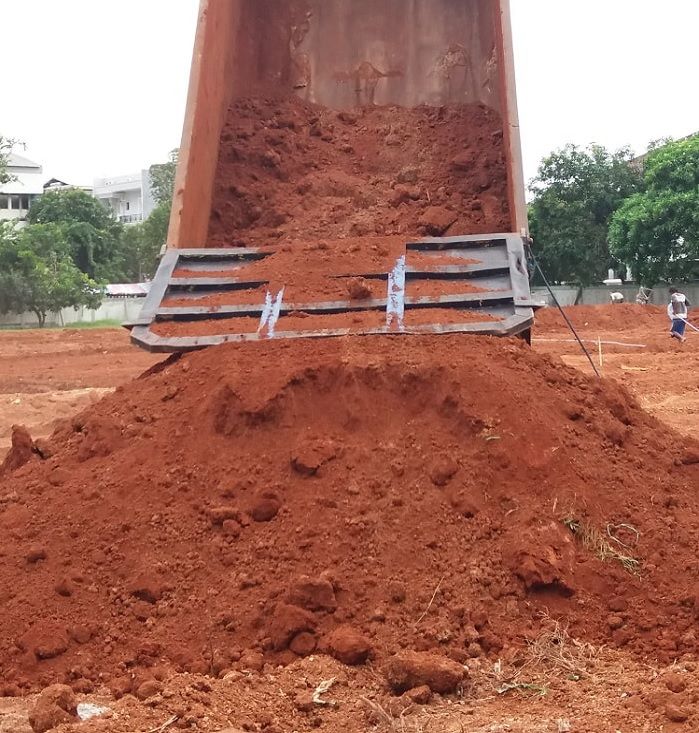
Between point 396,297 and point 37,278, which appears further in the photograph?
point 37,278

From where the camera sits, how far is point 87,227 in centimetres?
4350

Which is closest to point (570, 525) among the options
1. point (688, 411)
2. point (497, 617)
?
point (497, 617)

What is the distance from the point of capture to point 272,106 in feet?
23.0

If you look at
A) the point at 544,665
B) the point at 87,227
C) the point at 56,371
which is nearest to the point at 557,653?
the point at 544,665

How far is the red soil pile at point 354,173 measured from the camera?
5898 millimetres

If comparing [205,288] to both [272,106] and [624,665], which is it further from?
[624,665]

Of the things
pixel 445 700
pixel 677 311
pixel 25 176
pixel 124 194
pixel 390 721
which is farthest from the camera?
pixel 124 194

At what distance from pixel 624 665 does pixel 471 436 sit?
45.9 inches

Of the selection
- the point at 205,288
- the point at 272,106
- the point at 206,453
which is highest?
the point at 272,106

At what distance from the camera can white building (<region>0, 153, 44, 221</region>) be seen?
5627 cm

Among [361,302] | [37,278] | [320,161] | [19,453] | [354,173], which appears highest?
[37,278]

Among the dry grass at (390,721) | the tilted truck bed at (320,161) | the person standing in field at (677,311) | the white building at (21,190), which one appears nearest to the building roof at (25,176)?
the white building at (21,190)

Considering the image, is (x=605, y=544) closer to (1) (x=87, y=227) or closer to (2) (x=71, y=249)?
(2) (x=71, y=249)

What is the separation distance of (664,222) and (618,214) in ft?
5.04
